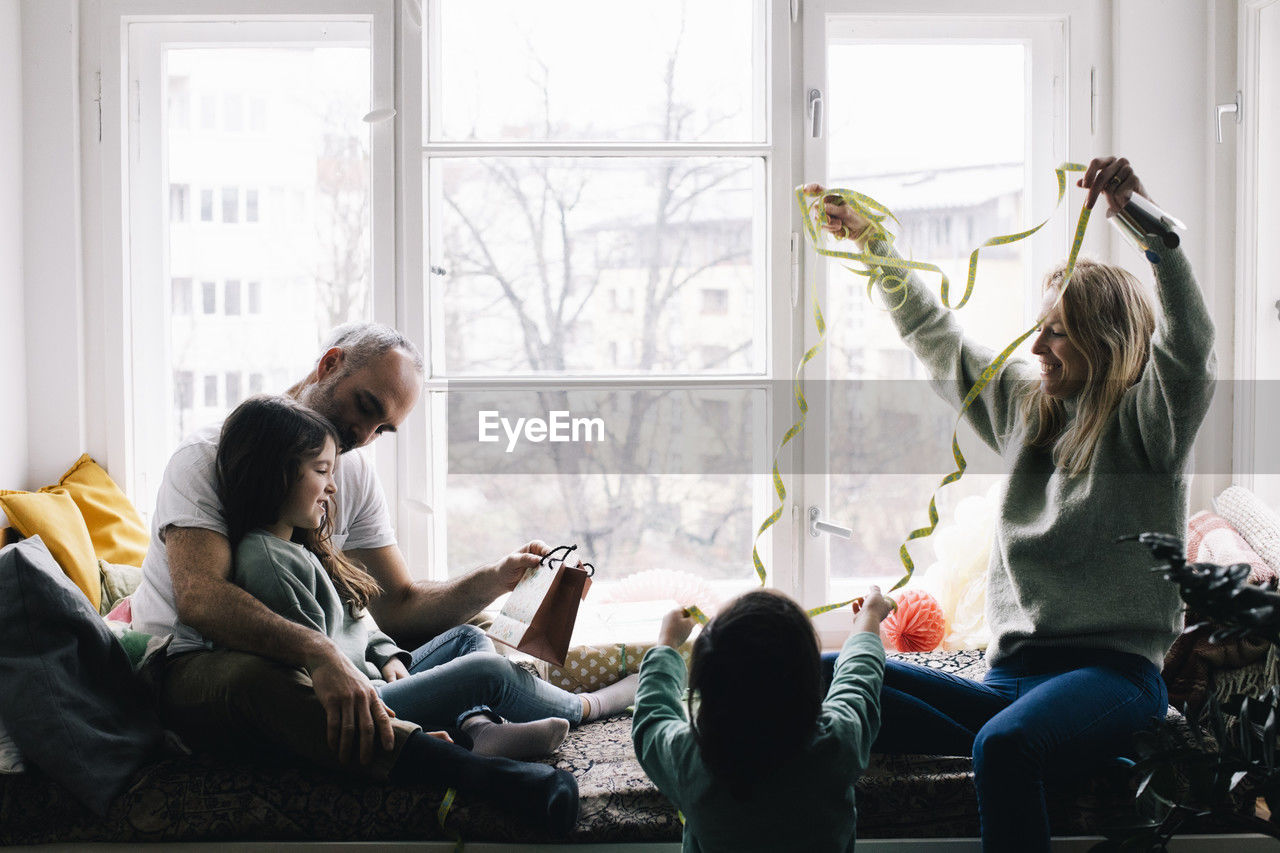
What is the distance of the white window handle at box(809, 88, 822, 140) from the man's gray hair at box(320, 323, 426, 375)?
43.8 inches

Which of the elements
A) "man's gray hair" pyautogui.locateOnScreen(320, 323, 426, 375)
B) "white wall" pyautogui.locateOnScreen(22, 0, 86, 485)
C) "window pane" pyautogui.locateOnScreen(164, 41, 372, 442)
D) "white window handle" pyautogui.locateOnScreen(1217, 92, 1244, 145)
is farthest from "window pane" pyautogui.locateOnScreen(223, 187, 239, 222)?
"white window handle" pyautogui.locateOnScreen(1217, 92, 1244, 145)

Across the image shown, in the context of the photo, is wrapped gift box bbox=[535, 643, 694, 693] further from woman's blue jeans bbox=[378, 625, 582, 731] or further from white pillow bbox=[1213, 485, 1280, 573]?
white pillow bbox=[1213, 485, 1280, 573]

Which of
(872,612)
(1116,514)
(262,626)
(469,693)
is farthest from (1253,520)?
(262,626)

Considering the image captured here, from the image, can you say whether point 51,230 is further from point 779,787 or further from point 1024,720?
point 1024,720

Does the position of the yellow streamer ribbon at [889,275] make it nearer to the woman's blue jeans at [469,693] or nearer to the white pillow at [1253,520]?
the woman's blue jeans at [469,693]

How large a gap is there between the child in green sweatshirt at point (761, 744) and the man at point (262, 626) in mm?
537

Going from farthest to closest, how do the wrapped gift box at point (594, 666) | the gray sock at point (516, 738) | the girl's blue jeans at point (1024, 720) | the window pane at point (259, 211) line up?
the window pane at point (259, 211), the wrapped gift box at point (594, 666), the gray sock at point (516, 738), the girl's blue jeans at point (1024, 720)

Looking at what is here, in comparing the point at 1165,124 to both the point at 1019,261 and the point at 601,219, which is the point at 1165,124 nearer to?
the point at 1019,261

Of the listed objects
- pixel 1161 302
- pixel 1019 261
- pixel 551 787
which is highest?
pixel 1019 261

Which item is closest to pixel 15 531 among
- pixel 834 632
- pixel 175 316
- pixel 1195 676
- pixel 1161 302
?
pixel 175 316

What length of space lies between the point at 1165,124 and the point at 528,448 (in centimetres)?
175

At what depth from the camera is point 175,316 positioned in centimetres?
253

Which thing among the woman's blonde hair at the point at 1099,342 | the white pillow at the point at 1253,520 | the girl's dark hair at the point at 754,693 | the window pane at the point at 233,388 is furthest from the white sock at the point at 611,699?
the white pillow at the point at 1253,520

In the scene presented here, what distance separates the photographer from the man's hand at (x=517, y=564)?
2.00 metres
